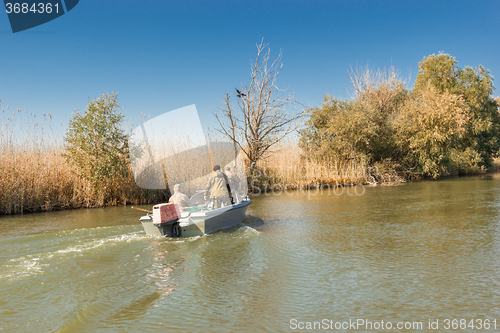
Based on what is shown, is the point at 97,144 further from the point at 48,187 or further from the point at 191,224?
the point at 191,224

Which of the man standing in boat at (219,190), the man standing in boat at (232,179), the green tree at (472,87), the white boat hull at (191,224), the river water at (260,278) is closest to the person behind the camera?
the river water at (260,278)

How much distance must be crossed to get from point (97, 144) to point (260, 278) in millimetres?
12175

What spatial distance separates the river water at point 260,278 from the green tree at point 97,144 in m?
5.17

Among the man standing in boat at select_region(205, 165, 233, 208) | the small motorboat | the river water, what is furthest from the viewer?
the man standing in boat at select_region(205, 165, 233, 208)

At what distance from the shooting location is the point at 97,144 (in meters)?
15.4

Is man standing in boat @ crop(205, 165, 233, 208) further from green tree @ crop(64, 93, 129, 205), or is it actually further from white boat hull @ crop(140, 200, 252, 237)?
green tree @ crop(64, 93, 129, 205)

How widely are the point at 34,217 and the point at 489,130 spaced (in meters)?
35.6

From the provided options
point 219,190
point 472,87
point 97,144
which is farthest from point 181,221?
point 472,87

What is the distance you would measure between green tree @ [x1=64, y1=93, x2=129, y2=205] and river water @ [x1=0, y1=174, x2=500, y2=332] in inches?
204

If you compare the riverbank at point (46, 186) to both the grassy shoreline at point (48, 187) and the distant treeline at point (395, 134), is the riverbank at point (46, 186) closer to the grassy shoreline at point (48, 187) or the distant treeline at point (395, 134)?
the grassy shoreline at point (48, 187)

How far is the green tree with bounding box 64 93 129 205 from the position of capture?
1509cm

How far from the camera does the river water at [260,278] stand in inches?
171

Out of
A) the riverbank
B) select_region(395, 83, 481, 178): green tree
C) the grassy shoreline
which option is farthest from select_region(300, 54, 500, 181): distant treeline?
the riverbank

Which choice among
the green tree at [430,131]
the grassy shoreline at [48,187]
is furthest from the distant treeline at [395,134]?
the grassy shoreline at [48,187]
